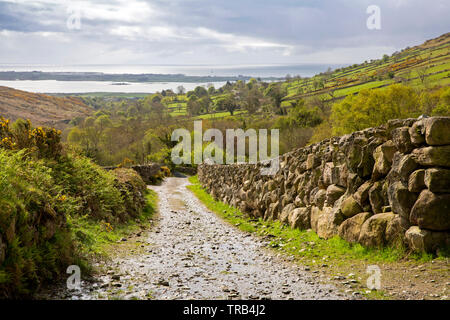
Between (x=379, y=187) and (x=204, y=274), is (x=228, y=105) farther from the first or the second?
(x=204, y=274)

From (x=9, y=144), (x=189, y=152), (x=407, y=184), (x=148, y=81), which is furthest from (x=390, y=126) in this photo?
(x=148, y=81)

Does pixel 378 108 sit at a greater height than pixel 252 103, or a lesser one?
lesser

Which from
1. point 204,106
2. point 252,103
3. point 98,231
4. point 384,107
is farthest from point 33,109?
point 98,231

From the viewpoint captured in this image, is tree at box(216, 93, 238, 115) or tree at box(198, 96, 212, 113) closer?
tree at box(216, 93, 238, 115)

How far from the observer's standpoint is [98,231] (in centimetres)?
950

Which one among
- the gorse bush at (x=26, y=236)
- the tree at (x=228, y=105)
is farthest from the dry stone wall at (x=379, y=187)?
the tree at (x=228, y=105)

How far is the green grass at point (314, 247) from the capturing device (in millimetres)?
6340

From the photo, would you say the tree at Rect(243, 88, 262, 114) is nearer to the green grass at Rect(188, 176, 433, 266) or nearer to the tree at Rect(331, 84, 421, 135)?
the tree at Rect(331, 84, 421, 135)

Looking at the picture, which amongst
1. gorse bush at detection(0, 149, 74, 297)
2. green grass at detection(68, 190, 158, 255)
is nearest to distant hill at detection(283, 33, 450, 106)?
green grass at detection(68, 190, 158, 255)

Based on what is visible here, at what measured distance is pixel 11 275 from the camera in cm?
448

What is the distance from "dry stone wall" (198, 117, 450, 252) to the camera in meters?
5.82

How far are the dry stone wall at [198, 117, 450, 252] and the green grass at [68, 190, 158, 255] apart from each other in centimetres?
535

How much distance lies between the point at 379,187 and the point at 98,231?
286 inches

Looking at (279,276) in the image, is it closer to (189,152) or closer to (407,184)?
(407,184)
